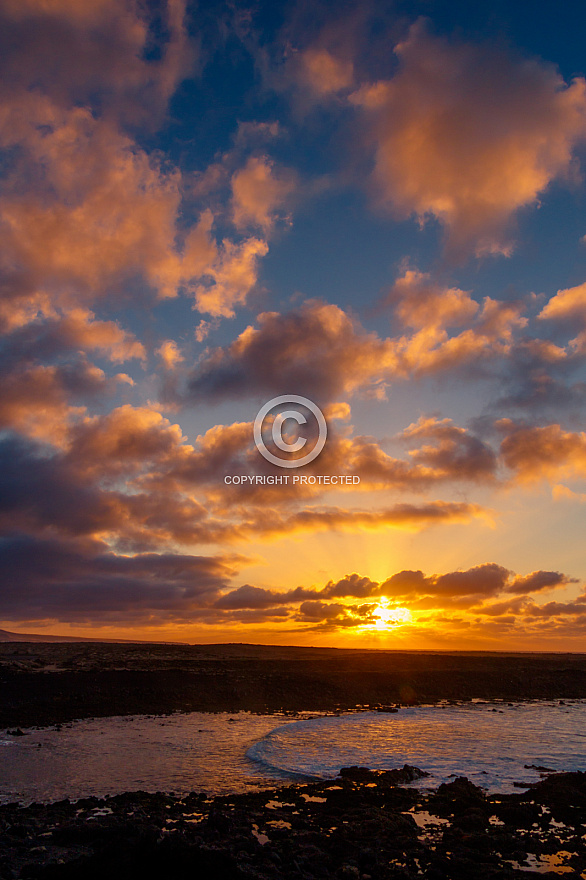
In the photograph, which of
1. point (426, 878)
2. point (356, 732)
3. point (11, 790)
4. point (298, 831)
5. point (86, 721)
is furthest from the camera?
point (86, 721)

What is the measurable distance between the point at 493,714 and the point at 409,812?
2626 centimetres

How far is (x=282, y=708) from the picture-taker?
4056cm

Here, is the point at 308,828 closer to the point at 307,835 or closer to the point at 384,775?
the point at 307,835

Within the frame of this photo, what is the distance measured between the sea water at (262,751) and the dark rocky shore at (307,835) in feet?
6.17

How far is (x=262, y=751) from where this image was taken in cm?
2381

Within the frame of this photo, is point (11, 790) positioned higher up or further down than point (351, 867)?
further down

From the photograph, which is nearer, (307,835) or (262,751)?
(307,835)

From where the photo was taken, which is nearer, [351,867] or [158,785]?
[351,867]

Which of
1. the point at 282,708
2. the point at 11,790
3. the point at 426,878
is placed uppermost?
the point at 426,878

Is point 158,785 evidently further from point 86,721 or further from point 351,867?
point 86,721

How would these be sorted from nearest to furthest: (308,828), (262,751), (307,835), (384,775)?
(307,835) → (308,828) → (384,775) → (262,751)

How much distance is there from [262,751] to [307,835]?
38.0 feet

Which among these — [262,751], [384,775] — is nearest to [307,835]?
[384,775]

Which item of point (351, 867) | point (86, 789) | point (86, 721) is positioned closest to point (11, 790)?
point (86, 789)
